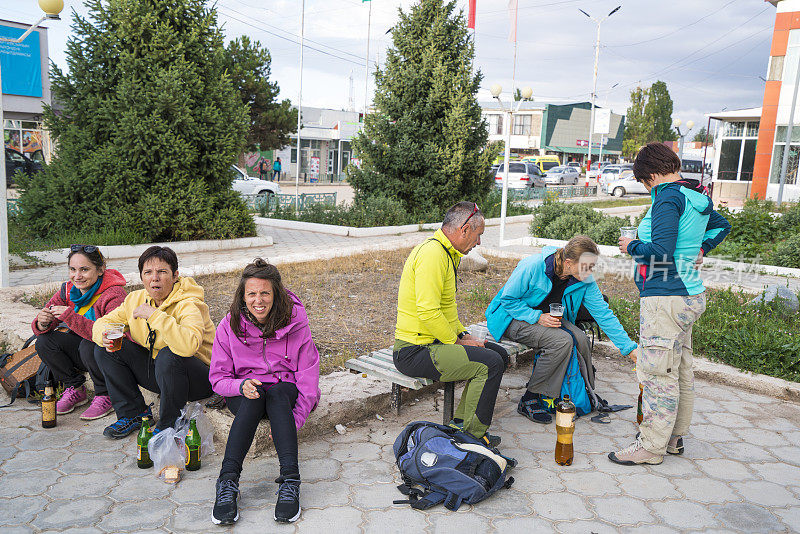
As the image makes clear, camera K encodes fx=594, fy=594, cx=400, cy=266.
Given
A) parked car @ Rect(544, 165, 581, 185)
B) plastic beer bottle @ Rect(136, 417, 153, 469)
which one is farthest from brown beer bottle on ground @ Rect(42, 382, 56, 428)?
parked car @ Rect(544, 165, 581, 185)

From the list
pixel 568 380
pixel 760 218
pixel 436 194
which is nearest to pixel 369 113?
pixel 436 194

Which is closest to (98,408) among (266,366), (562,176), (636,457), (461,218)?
(266,366)

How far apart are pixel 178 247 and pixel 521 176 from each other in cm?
2381

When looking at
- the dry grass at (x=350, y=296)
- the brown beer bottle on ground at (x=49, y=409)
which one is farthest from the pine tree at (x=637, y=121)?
the brown beer bottle on ground at (x=49, y=409)

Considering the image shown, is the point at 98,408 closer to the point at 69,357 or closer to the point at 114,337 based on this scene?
the point at 69,357

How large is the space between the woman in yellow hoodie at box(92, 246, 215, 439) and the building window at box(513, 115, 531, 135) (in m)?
57.4

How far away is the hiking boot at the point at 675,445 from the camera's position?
3.85m

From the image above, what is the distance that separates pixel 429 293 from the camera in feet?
12.0

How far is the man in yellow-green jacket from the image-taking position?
144 inches

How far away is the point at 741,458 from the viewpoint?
3.85m

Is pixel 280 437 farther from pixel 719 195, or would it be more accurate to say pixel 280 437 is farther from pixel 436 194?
pixel 719 195

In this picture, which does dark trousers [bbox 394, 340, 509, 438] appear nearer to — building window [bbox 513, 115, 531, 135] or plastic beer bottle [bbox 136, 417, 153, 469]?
plastic beer bottle [bbox 136, 417, 153, 469]

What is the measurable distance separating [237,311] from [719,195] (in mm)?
30571

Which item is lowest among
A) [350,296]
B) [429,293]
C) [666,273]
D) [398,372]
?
[350,296]
